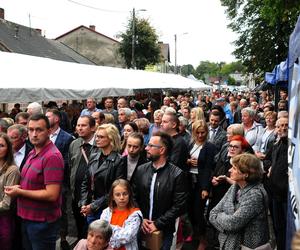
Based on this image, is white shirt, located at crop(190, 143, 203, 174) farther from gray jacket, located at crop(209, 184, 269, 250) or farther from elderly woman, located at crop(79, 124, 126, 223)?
gray jacket, located at crop(209, 184, 269, 250)

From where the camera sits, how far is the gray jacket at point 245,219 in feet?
12.3

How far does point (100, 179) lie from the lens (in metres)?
4.72

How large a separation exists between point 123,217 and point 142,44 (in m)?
40.4

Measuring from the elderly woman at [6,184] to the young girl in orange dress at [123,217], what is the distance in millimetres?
885

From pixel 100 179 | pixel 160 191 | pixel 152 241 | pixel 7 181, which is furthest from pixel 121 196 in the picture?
pixel 7 181

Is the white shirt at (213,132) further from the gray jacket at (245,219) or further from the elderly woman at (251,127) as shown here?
the gray jacket at (245,219)

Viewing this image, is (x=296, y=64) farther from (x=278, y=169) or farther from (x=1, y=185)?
(x=1, y=185)

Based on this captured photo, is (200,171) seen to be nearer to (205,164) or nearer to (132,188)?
(205,164)

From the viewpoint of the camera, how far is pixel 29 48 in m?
35.9

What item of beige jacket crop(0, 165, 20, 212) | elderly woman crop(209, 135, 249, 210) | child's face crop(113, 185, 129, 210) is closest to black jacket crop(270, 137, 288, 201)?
elderly woman crop(209, 135, 249, 210)

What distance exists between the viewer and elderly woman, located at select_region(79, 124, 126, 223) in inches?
185

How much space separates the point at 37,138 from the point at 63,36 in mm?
56608

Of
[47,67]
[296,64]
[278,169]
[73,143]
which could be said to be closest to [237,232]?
[278,169]

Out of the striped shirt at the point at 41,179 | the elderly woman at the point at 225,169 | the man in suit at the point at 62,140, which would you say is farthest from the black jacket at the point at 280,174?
the man in suit at the point at 62,140
